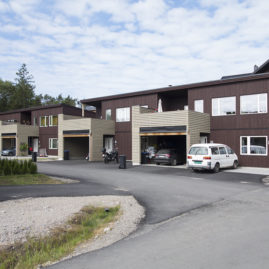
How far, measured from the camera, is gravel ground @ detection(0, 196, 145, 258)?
19.7 feet

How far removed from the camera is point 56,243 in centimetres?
589

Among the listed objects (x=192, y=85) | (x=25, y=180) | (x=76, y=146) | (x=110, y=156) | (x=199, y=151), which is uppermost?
(x=192, y=85)

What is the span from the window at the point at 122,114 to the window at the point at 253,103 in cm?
1159

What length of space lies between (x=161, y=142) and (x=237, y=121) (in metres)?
8.06

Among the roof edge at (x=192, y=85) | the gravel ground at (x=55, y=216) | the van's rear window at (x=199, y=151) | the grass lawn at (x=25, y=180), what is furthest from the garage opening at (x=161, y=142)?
the gravel ground at (x=55, y=216)

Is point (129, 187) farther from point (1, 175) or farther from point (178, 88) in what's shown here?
point (178, 88)

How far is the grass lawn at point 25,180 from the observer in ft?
43.5

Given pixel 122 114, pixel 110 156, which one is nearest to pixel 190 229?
pixel 110 156

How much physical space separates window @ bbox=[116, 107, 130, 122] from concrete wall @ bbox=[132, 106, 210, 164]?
4.85m

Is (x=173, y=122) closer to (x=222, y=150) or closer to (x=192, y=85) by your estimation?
(x=192, y=85)

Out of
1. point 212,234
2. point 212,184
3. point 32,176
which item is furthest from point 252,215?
point 32,176

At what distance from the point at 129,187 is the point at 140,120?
12.0m

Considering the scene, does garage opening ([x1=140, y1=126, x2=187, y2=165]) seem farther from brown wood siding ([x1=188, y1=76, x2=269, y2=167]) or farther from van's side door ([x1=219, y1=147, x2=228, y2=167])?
van's side door ([x1=219, y1=147, x2=228, y2=167])

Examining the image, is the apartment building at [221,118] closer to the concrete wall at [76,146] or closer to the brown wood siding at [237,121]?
the brown wood siding at [237,121]
